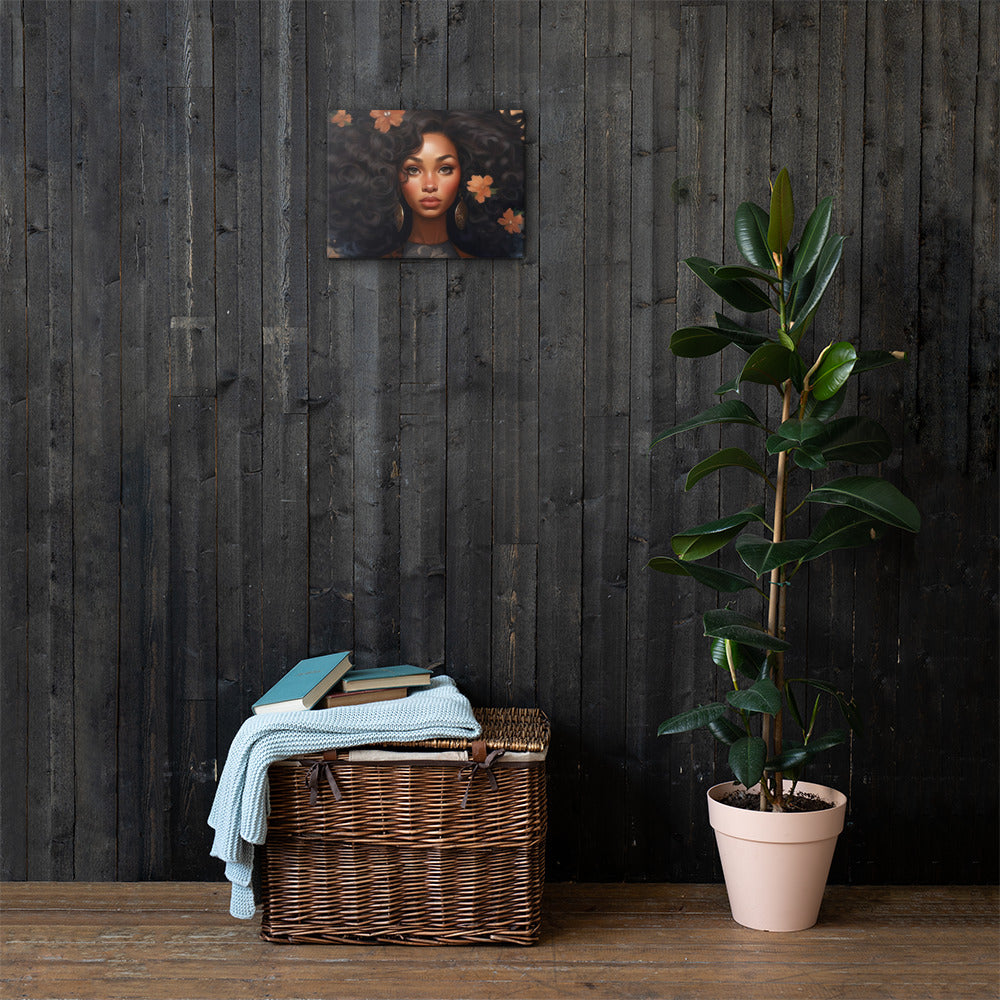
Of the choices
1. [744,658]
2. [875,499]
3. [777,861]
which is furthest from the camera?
[744,658]

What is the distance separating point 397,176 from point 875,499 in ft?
4.23

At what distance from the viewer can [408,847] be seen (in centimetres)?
180

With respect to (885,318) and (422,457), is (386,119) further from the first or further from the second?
(885,318)

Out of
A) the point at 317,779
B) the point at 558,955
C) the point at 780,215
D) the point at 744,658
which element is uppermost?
the point at 780,215

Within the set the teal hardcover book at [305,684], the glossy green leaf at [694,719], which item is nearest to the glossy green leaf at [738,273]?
the glossy green leaf at [694,719]

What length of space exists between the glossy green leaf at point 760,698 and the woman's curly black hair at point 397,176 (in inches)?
43.6

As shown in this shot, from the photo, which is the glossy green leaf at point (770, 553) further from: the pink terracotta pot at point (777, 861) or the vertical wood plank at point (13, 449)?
the vertical wood plank at point (13, 449)

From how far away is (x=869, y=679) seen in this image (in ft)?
7.04

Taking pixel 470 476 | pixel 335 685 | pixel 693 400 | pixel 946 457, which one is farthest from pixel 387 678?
pixel 946 457

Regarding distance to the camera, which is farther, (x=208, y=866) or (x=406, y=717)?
(x=208, y=866)

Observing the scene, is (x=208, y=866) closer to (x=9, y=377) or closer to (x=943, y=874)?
(x=9, y=377)

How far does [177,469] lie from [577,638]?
1038 millimetres

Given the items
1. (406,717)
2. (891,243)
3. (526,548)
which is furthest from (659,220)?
(406,717)

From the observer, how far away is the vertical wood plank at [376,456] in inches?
83.6
